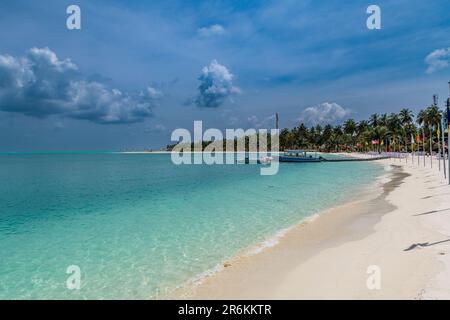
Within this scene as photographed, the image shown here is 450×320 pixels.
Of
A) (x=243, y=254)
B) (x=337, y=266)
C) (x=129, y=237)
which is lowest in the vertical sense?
(x=129, y=237)

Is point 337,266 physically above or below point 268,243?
above

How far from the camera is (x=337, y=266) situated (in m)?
10.0

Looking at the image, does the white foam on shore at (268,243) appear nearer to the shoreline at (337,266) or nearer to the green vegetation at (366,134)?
the shoreline at (337,266)

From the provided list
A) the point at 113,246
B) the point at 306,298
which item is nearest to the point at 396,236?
the point at 306,298

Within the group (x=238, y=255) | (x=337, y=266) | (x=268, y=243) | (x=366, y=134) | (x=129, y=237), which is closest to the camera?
(x=337, y=266)

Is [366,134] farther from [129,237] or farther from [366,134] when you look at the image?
[129,237]

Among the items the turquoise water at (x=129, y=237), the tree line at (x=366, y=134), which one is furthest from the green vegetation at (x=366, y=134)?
the turquoise water at (x=129, y=237)

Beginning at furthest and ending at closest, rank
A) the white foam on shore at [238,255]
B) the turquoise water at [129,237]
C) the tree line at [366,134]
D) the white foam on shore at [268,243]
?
1. the tree line at [366,134]
2. the white foam on shore at [268,243]
3. the turquoise water at [129,237]
4. the white foam on shore at [238,255]

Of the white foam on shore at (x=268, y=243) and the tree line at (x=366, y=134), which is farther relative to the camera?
the tree line at (x=366, y=134)

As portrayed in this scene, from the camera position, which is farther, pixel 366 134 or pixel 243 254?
pixel 366 134

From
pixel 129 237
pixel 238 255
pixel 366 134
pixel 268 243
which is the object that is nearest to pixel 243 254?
pixel 238 255

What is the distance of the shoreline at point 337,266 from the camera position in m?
8.05

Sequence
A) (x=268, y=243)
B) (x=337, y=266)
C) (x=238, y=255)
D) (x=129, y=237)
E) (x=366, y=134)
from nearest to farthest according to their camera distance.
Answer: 1. (x=337, y=266)
2. (x=238, y=255)
3. (x=268, y=243)
4. (x=129, y=237)
5. (x=366, y=134)

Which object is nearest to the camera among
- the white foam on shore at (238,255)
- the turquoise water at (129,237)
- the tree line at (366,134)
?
the white foam on shore at (238,255)
